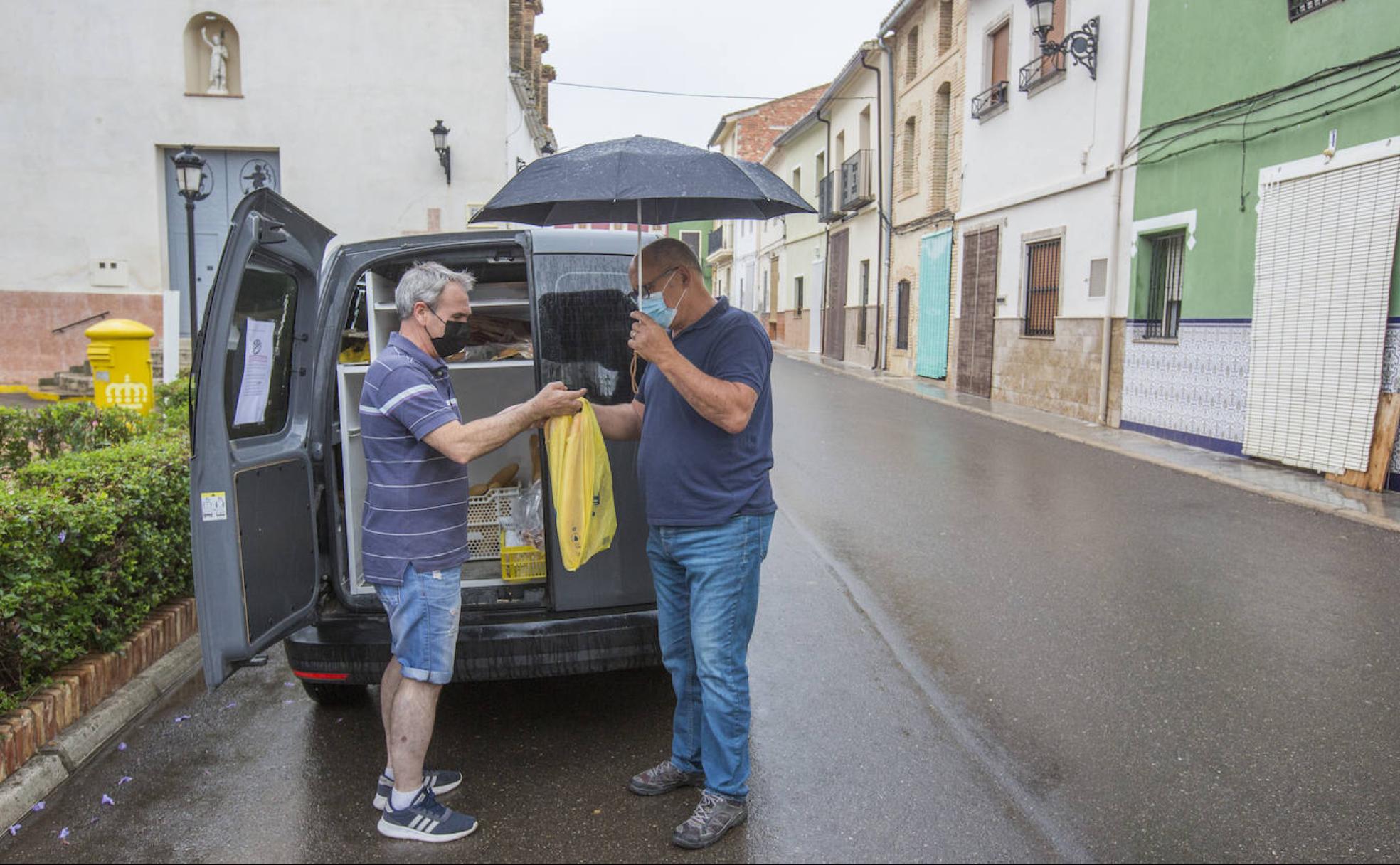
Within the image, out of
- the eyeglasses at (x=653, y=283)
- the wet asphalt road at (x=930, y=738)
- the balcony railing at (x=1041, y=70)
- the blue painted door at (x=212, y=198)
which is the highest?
the balcony railing at (x=1041, y=70)

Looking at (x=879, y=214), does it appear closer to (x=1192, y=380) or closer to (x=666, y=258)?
(x=1192, y=380)

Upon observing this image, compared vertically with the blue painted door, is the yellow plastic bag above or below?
below

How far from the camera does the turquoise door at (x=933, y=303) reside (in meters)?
19.5

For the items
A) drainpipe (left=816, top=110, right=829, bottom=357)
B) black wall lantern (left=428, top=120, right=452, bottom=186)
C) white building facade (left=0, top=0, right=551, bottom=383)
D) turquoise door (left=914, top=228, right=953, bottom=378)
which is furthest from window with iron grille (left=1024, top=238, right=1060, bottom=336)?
drainpipe (left=816, top=110, right=829, bottom=357)

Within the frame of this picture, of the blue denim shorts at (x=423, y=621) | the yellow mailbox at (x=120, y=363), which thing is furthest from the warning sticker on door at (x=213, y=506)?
the yellow mailbox at (x=120, y=363)

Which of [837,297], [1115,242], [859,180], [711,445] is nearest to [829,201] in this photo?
[837,297]

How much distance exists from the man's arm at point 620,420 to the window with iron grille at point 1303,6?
916cm

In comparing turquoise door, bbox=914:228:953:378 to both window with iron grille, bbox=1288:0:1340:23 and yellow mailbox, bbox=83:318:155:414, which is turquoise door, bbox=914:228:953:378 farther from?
yellow mailbox, bbox=83:318:155:414

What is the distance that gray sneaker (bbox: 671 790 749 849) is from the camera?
292cm

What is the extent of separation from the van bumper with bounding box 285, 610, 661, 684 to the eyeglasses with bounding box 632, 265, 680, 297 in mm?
1180

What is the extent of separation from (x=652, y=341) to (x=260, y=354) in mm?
1469

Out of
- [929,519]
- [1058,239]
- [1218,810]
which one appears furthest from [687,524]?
[1058,239]

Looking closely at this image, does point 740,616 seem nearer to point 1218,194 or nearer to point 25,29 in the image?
point 1218,194

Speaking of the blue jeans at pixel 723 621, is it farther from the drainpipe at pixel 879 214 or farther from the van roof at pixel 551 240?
the drainpipe at pixel 879 214
